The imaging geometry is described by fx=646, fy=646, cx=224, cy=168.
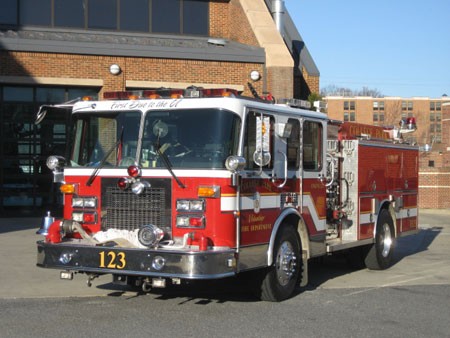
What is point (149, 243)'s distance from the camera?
701cm

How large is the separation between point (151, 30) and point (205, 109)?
13948mm

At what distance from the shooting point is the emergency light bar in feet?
23.8

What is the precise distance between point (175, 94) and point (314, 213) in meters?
2.69

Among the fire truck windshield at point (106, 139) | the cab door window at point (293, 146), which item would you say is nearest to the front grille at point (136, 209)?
the fire truck windshield at point (106, 139)

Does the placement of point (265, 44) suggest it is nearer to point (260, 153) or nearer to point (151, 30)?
point (151, 30)

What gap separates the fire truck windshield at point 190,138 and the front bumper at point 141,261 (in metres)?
1.01

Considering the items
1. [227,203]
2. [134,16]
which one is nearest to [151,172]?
[227,203]

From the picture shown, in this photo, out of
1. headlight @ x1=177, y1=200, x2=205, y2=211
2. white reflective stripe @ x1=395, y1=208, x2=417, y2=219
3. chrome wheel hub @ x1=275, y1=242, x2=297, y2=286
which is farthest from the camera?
white reflective stripe @ x1=395, y1=208, x2=417, y2=219

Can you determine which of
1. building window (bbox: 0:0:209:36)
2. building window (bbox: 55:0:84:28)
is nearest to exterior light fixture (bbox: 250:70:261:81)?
building window (bbox: 0:0:209:36)

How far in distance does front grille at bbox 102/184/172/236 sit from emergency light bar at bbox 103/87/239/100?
1.10 meters

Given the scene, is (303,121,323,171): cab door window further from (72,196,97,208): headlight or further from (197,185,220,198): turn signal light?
(72,196,97,208): headlight

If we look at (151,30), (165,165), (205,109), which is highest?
(151,30)

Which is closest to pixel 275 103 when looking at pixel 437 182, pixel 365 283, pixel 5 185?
pixel 365 283

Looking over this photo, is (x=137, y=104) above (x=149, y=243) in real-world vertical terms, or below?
above
